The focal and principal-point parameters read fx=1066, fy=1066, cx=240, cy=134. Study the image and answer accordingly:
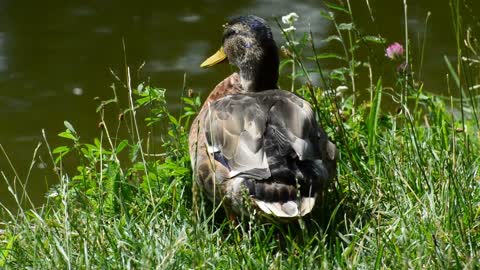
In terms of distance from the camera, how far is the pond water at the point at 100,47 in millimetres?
7191

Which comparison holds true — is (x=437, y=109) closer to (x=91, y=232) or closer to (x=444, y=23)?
(x=91, y=232)

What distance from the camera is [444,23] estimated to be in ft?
27.8

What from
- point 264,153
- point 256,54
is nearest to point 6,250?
point 264,153

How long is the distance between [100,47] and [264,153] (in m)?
4.18

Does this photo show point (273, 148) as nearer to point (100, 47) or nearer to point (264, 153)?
point (264, 153)

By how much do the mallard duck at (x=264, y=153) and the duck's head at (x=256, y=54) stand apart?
27cm

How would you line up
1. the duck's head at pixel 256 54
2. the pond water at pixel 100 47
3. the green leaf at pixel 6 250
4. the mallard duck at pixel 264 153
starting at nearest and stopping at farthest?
the green leaf at pixel 6 250, the mallard duck at pixel 264 153, the duck's head at pixel 256 54, the pond water at pixel 100 47

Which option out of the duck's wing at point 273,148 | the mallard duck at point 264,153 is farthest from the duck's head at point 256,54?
the duck's wing at point 273,148

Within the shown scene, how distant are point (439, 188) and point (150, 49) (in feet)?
14.4

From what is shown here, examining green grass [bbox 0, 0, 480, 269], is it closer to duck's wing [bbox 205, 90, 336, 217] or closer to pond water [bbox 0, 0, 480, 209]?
duck's wing [bbox 205, 90, 336, 217]

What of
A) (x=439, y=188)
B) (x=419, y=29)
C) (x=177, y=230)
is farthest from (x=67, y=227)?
(x=419, y=29)

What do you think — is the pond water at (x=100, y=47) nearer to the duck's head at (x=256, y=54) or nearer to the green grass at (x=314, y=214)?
the duck's head at (x=256, y=54)

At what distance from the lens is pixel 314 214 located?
4.45 meters

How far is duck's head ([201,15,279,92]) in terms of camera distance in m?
5.24
